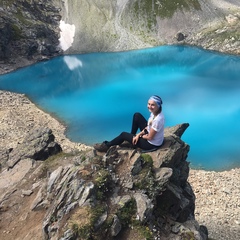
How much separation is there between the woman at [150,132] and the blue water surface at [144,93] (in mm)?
21194

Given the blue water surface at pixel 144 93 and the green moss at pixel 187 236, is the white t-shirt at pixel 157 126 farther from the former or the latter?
the blue water surface at pixel 144 93

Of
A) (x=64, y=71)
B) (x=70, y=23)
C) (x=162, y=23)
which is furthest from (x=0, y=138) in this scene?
(x=162, y=23)

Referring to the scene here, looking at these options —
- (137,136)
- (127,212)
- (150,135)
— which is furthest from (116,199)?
(137,136)

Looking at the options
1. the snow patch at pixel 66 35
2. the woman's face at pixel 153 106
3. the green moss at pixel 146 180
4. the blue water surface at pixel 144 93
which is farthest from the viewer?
the snow patch at pixel 66 35

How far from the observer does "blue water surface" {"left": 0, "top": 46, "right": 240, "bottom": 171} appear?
40225 mm

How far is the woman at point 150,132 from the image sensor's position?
12.8 m

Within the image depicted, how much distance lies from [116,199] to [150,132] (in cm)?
372

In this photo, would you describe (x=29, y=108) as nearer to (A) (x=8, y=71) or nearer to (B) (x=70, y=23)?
(A) (x=8, y=71)

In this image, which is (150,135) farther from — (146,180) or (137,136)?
(146,180)

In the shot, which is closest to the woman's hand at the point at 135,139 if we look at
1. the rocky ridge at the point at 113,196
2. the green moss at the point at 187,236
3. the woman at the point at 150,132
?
the woman at the point at 150,132

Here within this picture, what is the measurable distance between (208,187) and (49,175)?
19.3 meters

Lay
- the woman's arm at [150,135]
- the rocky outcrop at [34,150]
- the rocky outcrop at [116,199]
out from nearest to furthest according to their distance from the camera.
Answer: the rocky outcrop at [116,199], the woman's arm at [150,135], the rocky outcrop at [34,150]

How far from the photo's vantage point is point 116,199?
10875 millimetres

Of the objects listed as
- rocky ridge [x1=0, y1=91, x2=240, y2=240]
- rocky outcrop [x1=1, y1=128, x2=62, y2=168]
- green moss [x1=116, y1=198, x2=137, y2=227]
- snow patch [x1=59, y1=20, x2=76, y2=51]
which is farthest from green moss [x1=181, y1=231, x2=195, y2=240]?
snow patch [x1=59, y1=20, x2=76, y2=51]
